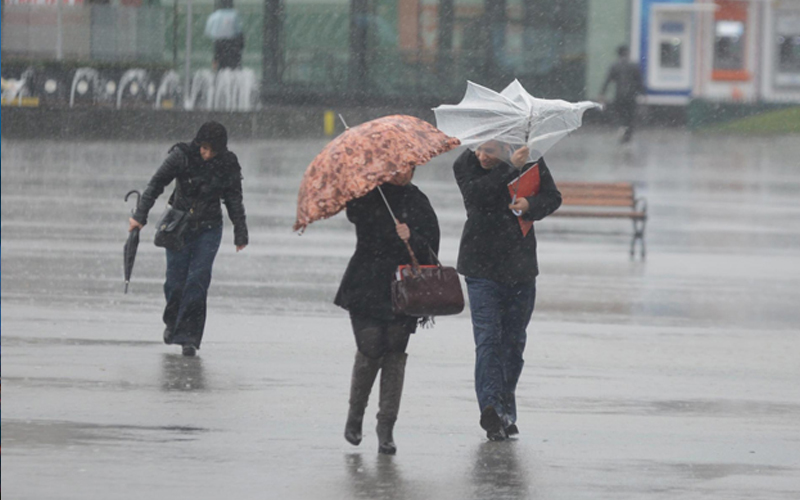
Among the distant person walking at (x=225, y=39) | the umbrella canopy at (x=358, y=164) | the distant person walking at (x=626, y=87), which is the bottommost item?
the umbrella canopy at (x=358, y=164)

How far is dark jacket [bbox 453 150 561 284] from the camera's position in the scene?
7613 mm

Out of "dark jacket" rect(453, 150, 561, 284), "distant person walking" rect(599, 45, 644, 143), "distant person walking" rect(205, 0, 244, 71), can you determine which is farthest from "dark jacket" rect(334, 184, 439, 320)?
"distant person walking" rect(205, 0, 244, 71)

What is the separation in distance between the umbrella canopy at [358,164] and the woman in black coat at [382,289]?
12 cm

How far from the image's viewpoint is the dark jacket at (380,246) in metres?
7.22

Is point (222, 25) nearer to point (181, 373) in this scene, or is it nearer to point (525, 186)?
point (181, 373)

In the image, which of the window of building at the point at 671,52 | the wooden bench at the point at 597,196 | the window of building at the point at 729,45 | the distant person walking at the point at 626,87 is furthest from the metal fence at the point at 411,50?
the wooden bench at the point at 597,196

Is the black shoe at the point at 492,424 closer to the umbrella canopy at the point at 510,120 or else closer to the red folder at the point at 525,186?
the red folder at the point at 525,186

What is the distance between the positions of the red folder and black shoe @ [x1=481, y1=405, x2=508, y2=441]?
0.94m

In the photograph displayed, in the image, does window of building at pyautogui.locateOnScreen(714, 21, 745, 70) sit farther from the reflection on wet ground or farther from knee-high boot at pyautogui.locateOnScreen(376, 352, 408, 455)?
knee-high boot at pyautogui.locateOnScreen(376, 352, 408, 455)

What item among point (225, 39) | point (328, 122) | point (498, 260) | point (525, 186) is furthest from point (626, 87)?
point (498, 260)

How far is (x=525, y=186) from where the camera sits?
769 centimetres

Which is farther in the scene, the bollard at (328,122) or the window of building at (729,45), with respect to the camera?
the window of building at (729,45)

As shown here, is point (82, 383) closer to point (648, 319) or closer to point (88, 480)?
point (88, 480)

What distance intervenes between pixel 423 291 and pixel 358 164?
69cm
